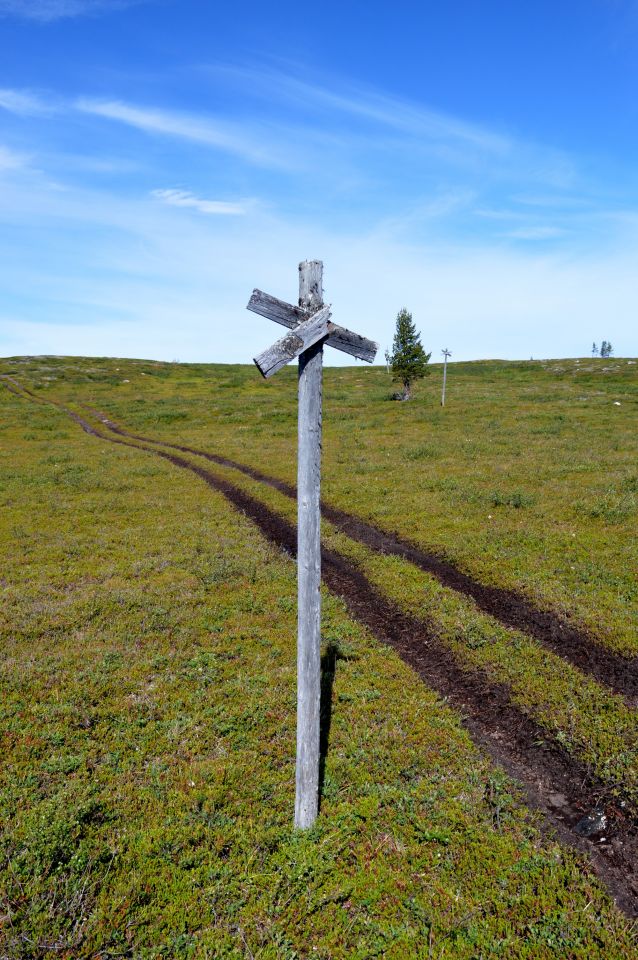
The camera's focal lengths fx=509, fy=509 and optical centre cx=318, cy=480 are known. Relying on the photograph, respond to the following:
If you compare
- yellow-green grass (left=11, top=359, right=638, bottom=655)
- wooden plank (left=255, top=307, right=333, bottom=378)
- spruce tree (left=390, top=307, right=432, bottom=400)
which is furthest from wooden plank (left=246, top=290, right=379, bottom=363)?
spruce tree (left=390, top=307, right=432, bottom=400)

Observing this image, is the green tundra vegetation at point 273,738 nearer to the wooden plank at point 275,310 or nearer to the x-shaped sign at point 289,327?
the x-shaped sign at point 289,327

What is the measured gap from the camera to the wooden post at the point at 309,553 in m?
6.56

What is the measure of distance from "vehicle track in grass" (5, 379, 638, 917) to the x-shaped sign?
289 inches

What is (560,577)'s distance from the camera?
590 inches

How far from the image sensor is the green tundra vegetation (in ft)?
19.6

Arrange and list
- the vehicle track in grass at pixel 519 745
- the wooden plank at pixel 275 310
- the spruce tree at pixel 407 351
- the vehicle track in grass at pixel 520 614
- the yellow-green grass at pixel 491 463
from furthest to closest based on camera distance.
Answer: the spruce tree at pixel 407 351
the yellow-green grass at pixel 491 463
the vehicle track in grass at pixel 520 614
the vehicle track in grass at pixel 519 745
the wooden plank at pixel 275 310

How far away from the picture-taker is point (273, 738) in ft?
29.9

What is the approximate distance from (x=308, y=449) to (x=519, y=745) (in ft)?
21.4

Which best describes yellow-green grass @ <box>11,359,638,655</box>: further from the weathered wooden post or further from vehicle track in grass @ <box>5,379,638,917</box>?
the weathered wooden post

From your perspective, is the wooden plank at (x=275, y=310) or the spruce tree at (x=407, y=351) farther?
the spruce tree at (x=407, y=351)

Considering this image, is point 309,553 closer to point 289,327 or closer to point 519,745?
point 289,327

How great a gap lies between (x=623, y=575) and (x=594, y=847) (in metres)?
9.77

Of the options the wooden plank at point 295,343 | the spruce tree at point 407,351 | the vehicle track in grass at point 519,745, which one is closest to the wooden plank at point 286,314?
the wooden plank at point 295,343

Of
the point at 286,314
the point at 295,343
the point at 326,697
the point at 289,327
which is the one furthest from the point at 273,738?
the point at 286,314
